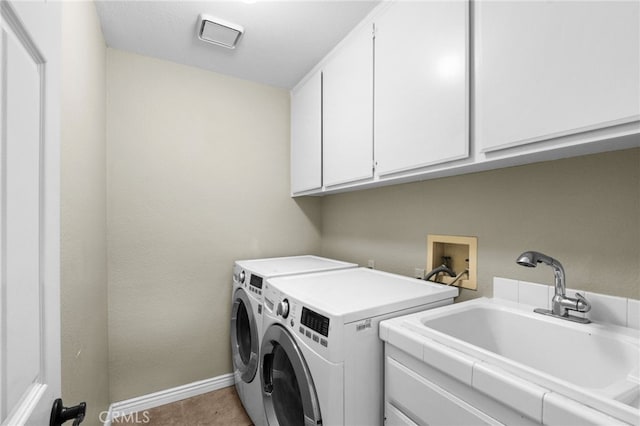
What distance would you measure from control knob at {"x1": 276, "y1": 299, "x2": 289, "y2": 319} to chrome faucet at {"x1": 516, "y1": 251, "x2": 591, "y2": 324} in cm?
91

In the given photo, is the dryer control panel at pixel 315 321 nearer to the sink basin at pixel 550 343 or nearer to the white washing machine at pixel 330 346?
the white washing machine at pixel 330 346

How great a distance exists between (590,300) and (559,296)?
0.12m

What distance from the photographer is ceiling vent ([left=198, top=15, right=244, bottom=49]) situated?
63.5 inches

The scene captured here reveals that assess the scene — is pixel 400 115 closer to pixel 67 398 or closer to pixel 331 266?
pixel 331 266

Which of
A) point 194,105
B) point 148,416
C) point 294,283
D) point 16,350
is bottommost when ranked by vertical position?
point 148,416

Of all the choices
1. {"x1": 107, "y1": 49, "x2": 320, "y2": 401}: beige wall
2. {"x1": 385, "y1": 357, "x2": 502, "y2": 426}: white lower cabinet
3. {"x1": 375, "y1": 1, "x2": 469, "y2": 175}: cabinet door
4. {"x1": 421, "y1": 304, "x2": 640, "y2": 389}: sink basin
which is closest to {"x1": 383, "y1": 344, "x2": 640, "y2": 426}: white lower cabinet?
{"x1": 385, "y1": 357, "x2": 502, "y2": 426}: white lower cabinet

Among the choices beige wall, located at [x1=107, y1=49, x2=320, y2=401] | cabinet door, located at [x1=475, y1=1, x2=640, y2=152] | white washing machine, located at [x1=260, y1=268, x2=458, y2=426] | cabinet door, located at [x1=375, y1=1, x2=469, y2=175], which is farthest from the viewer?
beige wall, located at [x1=107, y1=49, x2=320, y2=401]

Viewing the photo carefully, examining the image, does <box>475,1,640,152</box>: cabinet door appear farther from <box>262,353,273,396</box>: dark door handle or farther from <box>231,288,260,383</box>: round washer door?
<box>231,288,260,383</box>: round washer door

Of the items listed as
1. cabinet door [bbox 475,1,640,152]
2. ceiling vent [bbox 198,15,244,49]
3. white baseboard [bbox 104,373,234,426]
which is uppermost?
ceiling vent [bbox 198,15,244,49]

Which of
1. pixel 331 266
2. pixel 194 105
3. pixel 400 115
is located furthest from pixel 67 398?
pixel 194 105

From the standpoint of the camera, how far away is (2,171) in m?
0.42

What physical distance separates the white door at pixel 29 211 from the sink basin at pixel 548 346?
961mm

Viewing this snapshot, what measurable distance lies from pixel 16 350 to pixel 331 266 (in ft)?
5.30

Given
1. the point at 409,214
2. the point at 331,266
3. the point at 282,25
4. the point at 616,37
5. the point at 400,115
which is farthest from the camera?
the point at 331,266
